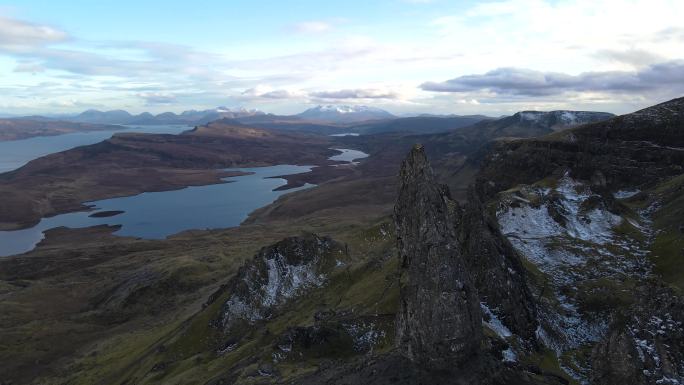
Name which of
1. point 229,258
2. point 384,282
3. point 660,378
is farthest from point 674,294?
point 229,258

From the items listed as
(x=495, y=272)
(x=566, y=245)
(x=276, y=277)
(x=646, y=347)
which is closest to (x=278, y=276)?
(x=276, y=277)

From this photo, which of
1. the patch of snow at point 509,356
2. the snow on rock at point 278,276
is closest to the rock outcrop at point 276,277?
the snow on rock at point 278,276

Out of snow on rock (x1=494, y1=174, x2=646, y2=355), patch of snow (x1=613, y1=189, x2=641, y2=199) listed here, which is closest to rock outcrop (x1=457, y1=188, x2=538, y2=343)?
snow on rock (x1=494, y1=174, x2=646, y2=355)

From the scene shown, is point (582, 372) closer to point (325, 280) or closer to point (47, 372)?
point (325, 280)

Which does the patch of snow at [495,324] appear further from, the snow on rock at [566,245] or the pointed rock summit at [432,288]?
the pointed rock summit at [432,288]

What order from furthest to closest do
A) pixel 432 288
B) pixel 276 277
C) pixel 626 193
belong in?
pixel 626 193 → pixel 276 277 → pixel 432 288

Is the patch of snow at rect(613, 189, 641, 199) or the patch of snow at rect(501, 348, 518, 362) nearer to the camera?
the patch of snow at rect(501, 348, 518, 362)

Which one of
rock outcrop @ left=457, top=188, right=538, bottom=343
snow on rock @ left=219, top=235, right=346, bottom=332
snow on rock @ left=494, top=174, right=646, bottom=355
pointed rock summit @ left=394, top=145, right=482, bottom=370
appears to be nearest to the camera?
pointed rock summit @ left=394, top=145, right=482, bottom=370

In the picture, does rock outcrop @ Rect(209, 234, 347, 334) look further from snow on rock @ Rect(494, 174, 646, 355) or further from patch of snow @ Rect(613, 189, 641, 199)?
patch of snow @ Rect(613, 189, 641, 199)

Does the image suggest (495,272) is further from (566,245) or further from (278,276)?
(278,276)
